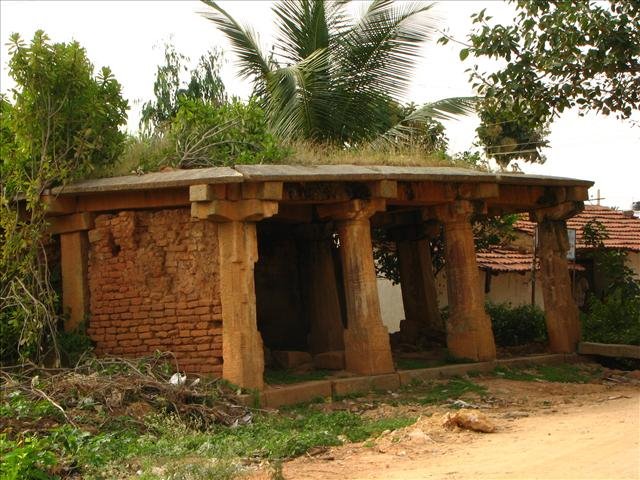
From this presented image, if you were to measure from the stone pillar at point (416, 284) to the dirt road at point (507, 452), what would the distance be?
21.3ft

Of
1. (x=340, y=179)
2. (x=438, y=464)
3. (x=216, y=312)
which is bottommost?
(x=438, y=464)

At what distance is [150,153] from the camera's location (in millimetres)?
12836

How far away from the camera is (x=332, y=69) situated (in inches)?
709

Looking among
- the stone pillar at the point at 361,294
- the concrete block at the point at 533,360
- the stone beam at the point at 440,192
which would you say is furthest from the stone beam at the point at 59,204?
the concrete block at the point at 533,360

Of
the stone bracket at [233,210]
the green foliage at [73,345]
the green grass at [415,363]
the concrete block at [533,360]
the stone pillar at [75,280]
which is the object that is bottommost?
the concrete block at [533,360]

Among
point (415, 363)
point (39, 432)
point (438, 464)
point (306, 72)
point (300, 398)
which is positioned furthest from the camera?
point (306, 72)

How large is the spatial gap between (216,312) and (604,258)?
29.2ft

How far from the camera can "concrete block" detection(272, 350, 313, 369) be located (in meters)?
13.5

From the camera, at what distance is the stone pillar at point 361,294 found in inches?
494

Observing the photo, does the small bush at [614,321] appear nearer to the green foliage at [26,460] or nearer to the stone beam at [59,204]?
the stone beam at [59,204]

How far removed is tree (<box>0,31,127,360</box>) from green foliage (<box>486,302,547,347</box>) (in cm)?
890

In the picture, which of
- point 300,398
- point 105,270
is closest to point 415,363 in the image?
point 300,398

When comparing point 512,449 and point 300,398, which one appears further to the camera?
point 300,398

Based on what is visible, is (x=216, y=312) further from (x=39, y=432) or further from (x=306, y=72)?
(x=306, y=72)
